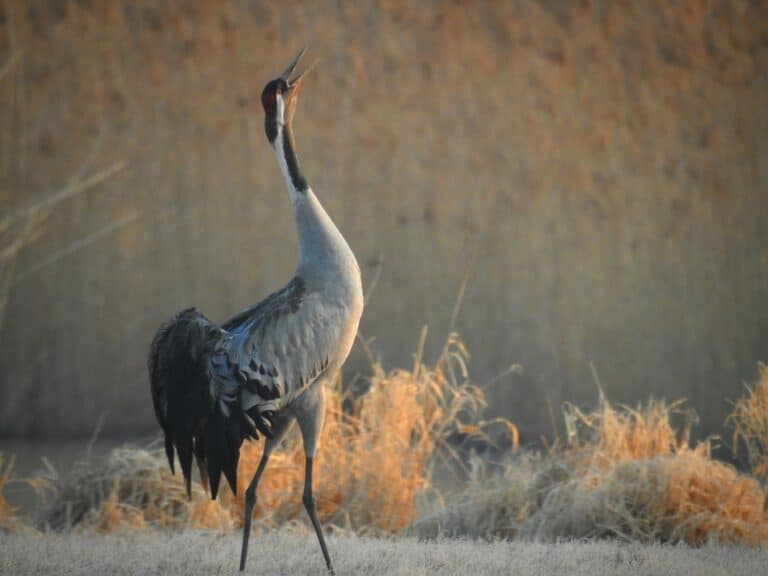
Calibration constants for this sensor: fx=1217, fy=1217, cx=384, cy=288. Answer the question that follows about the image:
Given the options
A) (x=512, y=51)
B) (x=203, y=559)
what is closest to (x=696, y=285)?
(x=512, y=51)

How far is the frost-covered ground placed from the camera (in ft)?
11.1

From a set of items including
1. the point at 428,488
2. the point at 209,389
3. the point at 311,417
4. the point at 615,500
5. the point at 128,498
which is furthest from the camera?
the point at 428,488

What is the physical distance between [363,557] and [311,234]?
96cm

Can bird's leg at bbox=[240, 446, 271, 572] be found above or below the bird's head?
below

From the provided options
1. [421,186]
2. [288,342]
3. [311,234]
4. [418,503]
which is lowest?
[418,503]

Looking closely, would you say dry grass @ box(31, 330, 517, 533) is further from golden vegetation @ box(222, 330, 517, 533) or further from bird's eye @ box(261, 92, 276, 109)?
bird's eye @ box(261, 92, 276, 109)

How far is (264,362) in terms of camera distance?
3.30 meters

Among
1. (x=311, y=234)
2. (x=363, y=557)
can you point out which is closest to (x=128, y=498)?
(x=363, y=557)

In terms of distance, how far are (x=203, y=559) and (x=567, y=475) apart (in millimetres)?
1577

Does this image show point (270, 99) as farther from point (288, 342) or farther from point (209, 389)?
point (209, 389)

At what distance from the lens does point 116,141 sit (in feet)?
17.8

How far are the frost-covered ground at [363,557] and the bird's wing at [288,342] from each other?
0.53 m

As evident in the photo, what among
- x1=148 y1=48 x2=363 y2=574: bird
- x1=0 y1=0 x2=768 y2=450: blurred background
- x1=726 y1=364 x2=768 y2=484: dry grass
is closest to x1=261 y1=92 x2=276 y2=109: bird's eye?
x1=148 y1=48 x2=363 y2=574: bird

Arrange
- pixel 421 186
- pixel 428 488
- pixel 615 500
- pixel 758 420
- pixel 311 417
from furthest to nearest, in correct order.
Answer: pixel 421 186, pixel 758 420, pixel 428 488, pixel 615 500, pixel 311 417
